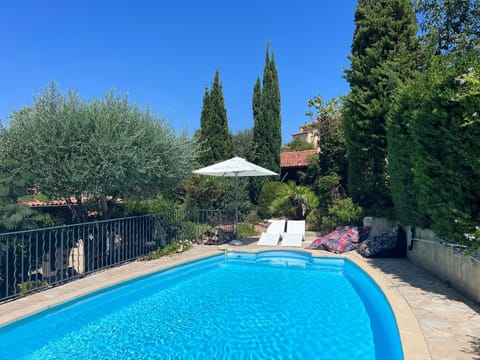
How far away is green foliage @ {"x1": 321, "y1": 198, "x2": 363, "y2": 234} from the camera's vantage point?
492 inches

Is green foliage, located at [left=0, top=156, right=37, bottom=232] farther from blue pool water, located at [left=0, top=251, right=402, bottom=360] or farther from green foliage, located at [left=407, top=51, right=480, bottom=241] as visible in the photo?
green foliage, located at [left=407, top=51, right=480, bottom=241]

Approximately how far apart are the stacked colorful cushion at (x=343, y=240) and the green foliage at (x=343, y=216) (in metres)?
1.39

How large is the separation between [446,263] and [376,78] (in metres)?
7.21

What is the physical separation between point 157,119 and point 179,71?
1247 centimetres

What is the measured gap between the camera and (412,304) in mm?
5430

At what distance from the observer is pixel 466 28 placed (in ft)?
36.1

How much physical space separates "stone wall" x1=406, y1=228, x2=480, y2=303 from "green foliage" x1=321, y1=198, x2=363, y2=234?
11.2 feet

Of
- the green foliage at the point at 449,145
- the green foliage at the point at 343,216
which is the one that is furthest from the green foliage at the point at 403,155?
the green foliage at the point at 343,216

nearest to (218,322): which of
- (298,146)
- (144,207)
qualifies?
(144,207)

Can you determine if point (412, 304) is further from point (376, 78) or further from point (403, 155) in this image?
point (376, 78)

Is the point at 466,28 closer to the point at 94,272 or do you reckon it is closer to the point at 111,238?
the point at 111,238

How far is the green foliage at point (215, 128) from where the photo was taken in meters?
19.7

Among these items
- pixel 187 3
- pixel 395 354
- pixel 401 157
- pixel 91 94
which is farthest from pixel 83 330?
pixel 187 3

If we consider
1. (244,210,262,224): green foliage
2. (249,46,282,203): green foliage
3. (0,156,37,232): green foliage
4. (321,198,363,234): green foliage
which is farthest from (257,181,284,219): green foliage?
(0,156,37,232): green foliage
